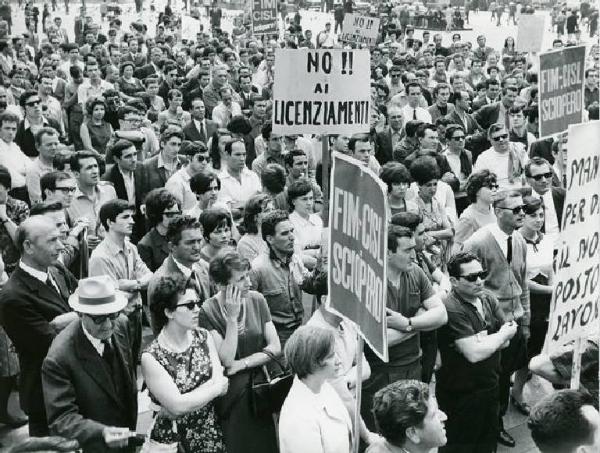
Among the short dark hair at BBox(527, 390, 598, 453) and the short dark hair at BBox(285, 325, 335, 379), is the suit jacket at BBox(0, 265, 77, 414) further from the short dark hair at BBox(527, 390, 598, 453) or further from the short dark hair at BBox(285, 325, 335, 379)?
the short dark hair at BBox(527, 390, 598, 453)

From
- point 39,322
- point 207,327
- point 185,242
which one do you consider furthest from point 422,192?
point 39,322

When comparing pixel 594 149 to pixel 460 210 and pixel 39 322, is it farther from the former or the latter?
pixel 460 210

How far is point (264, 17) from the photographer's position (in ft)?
50.4

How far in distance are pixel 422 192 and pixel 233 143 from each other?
2.12 meters

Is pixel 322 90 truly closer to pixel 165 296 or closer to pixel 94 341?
pixel 165 296

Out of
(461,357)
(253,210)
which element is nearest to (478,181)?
(253,210)

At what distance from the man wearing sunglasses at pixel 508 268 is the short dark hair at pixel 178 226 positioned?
210 cm

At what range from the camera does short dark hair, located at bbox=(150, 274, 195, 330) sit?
194 inches

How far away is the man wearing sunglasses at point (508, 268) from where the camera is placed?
6.87 metres

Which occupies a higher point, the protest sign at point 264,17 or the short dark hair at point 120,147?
the protest sign at point 264,17

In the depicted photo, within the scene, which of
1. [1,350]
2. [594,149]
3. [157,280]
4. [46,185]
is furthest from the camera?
[46,185]

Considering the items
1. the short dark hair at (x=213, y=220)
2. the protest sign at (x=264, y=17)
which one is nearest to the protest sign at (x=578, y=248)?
the short dark hair at (x=213, y=220)

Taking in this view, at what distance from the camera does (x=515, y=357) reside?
6.94m

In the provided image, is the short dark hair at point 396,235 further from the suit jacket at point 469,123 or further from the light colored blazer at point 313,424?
the suit jacket at point 469,123
